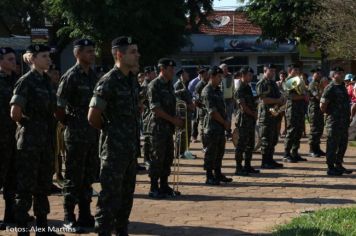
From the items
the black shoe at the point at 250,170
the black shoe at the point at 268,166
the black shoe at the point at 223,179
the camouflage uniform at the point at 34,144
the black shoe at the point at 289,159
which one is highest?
the camouflage uniform at the point at 34,144

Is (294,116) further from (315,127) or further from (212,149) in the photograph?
(212,149)

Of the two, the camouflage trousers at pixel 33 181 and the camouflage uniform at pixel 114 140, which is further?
the camouflage trousers at pixel 33 181

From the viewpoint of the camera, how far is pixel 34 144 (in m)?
7.02

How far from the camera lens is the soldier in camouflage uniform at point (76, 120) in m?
7.61

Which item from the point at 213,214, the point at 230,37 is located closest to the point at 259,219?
the point at 213,214

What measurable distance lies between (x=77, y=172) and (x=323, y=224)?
9.69 ft

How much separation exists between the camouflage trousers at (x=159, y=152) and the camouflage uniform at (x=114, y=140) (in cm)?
297

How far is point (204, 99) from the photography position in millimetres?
10945

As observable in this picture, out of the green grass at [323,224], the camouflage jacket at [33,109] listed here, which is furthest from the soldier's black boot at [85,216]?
the green grass at [323,224]

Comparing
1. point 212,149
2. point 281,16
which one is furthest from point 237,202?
point 281,16

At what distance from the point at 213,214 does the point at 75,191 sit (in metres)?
2.02

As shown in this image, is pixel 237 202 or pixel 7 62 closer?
pixel 7 62

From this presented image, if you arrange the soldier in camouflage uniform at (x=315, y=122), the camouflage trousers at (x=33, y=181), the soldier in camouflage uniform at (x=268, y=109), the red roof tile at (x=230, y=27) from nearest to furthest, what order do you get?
the camouflage trousers at (x=33, y=181)
the soldier in camouflage uniform at (x=268, y=109)
the soldier in camouflage uniform at (x=315, y=122)
the red roof tile at (x=230, y=27)

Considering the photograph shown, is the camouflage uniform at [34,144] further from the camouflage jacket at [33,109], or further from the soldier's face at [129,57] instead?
the soldier's face at [129,57]
